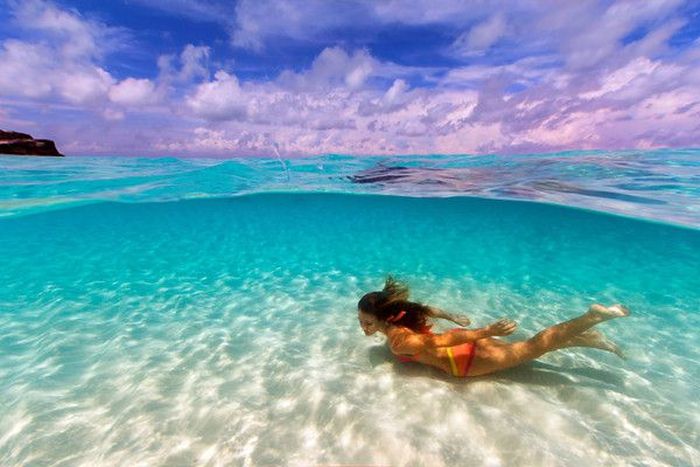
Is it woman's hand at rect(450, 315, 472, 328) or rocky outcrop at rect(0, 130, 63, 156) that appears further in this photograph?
rocky outcrop at rect(0, 130, 63, 156)

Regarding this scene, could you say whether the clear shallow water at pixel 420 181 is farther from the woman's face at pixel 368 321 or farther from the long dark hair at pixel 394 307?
the woman's face at pixel 368 321

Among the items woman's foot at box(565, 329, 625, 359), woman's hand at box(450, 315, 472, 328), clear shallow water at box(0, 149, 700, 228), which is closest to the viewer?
woman's foot at box(565, 329, 625, 359)

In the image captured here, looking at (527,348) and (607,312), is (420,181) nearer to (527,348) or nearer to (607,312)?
(527,348)

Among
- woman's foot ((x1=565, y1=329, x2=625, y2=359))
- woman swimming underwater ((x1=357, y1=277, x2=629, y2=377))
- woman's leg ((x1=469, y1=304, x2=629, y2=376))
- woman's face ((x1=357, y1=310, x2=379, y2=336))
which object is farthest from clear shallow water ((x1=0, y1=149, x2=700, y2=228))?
woman's face ((x1=357, y1=310, x2=379, y2=336))

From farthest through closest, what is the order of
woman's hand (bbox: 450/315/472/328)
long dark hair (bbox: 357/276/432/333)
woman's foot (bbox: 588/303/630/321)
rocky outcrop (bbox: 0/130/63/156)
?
rocky outcrop (bbox: 0/130/63/156) → woman's hand (bbox: 450/315/472/328) → long dark hair (bbox: 357/276/432/333) → woman's foot (bbox: 588/303/630/321)

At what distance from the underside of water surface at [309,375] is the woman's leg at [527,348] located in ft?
0.74

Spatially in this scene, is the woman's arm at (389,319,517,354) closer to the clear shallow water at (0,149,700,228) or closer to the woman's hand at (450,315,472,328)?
the woman's hand at (450,315,472,328)

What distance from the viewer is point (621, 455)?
3336 mm

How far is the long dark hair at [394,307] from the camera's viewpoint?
4352mm

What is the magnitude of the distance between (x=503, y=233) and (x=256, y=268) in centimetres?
2408

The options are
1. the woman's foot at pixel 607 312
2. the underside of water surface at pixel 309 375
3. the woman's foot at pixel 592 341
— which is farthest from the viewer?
the woman's foot at pixel 592 341

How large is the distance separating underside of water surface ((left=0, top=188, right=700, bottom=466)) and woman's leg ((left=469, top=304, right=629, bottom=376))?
0.74 feet

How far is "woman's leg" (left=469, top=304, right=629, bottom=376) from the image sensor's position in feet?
13.8

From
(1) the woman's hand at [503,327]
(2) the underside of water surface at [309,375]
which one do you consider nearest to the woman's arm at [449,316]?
(2) the underside of water surface at [309,375]
